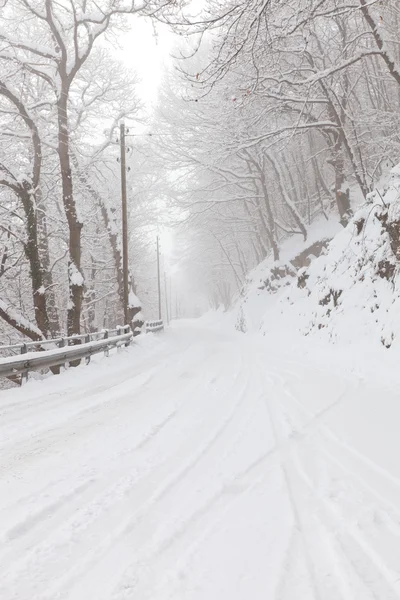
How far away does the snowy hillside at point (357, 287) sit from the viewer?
9.55 m

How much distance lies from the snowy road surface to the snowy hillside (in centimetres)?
375

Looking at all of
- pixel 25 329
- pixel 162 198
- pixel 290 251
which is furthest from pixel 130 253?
pixel 25 329

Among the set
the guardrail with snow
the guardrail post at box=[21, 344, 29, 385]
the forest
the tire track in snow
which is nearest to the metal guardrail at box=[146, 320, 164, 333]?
the forest

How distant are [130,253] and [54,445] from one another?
85.5 ft

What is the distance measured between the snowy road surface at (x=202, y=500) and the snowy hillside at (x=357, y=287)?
12.3 feet

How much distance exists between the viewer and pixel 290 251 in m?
27.0

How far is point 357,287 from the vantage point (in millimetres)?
11508

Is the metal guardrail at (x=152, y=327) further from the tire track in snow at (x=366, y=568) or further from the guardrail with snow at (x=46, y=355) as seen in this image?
the tire track in snow at (x=366, y=568)

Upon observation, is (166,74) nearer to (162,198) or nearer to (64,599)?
(162,198)

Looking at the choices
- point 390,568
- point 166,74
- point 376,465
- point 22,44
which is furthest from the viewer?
point 166,74

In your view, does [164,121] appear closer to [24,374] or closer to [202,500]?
[24,374]

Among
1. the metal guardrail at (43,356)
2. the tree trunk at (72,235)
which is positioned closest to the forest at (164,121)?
the tree trunk at (72,235)

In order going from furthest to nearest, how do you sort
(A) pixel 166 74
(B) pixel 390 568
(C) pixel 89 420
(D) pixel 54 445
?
(A) pixel 166 74 < (C) pixel 89 420 < (D) pixel 54 445 < (B) pixel 390 568

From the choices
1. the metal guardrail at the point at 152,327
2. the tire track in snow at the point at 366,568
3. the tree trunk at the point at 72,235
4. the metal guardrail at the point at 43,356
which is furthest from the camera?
the metal guardrail at the point at 152,327
